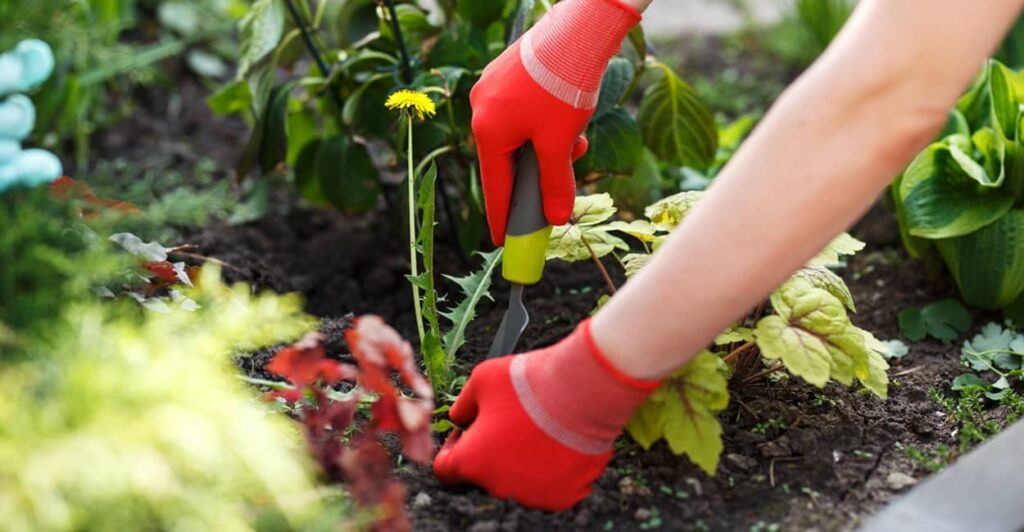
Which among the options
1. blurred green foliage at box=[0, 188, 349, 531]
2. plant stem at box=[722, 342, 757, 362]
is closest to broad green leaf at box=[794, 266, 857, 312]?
plant stem at box=[722, 342, 757, 362]

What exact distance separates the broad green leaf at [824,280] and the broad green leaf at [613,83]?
526 millimetres

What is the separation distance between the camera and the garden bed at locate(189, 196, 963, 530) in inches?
55.2

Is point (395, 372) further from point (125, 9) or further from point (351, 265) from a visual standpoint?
point (125, 9)

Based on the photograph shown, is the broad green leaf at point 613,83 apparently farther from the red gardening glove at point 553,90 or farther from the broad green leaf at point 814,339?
the broad green leaf at point 814,339

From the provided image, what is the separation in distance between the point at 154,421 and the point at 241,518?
0.54 ft

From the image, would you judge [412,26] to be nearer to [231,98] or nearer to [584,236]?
[231,98]

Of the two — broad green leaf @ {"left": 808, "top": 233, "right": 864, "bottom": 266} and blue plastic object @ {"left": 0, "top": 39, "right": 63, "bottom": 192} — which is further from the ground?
blue plastic object @ {"left": 0, "top": 39, "right": 63, "bottom": 192}

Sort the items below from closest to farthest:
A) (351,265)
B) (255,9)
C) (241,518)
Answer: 1. (241,518)
2. (255,9)
3. (351,265)

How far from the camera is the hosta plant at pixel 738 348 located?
1.38 metres

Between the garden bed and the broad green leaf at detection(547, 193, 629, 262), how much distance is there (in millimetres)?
275

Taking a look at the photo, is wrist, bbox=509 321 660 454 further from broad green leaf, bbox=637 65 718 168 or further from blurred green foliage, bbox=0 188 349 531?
broad green leaf, bbox=637 65 718 168

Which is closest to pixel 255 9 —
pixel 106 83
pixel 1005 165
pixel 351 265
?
pixel 351 265

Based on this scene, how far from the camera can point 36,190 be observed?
1457 millimetres

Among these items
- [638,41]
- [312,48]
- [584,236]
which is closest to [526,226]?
[584,236]
